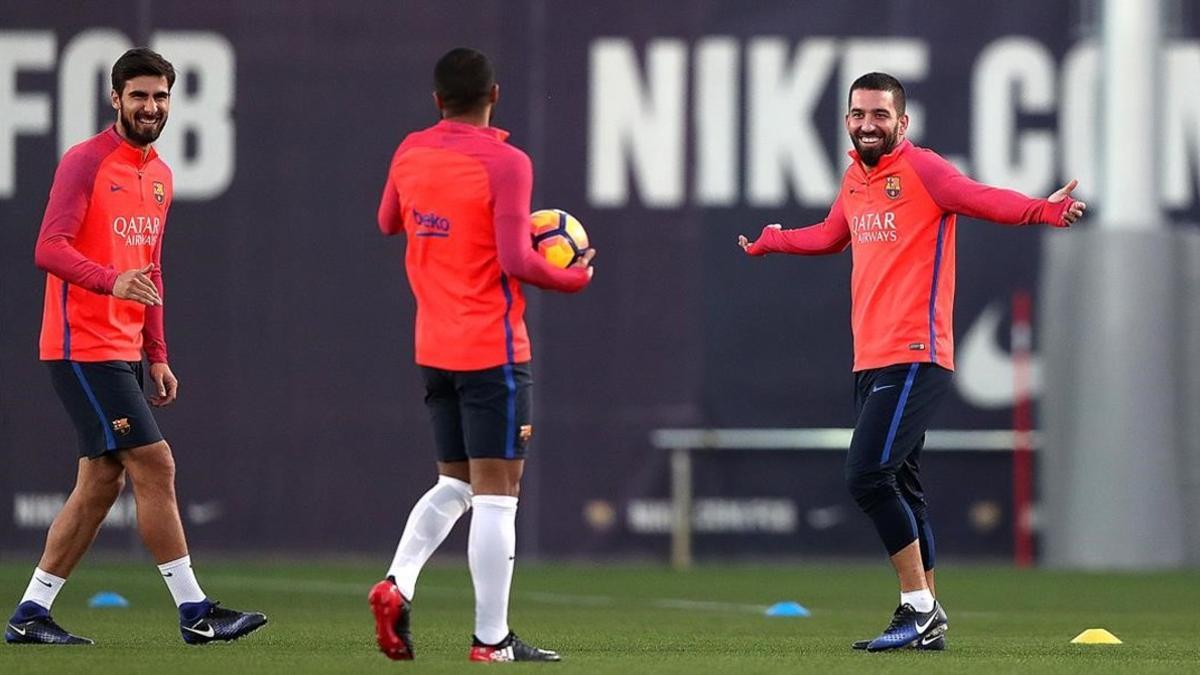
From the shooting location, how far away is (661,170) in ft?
45.5

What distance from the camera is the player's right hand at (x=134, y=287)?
6617mm

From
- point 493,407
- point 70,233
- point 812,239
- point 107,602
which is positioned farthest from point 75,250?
point 107,602

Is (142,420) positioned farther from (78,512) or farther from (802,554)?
(802,554)

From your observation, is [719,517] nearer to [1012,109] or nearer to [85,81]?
[1012,109]

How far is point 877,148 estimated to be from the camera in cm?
727

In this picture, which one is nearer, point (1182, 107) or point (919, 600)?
point (919, 600)

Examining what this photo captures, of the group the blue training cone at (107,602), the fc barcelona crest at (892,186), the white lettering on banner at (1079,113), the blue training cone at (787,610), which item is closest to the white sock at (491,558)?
the fc barcelona crest at (892,186)

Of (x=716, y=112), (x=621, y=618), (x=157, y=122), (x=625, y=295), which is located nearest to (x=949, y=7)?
(x=716, y=112)

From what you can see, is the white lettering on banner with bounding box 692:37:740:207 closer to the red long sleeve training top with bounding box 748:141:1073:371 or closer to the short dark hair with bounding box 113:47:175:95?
the red long sleeve training top with bounding box 748:141:1073:371

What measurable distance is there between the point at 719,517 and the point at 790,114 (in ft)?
8.68

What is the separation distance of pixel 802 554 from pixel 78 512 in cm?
746

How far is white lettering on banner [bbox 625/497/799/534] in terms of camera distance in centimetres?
1380

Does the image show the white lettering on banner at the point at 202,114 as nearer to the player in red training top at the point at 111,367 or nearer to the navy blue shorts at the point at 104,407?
the player in red training top at the point at 111,367

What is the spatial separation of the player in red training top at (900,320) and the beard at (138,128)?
2.31 metres
